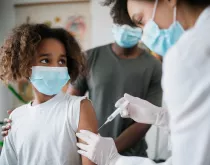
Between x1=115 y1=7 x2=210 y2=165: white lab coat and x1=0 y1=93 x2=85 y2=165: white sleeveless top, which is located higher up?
x1=115 y1=7 x2=210 y2=165: white lab coat

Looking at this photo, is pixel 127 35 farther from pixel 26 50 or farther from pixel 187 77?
pixel 187 77

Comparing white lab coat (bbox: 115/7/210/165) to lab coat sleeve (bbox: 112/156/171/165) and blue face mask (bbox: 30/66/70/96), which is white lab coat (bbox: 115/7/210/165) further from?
blue face mask (bbox: 30/66/70/96)

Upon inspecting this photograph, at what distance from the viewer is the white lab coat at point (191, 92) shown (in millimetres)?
714

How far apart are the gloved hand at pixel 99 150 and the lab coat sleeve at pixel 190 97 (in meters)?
0.39

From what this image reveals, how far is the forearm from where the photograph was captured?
5.35 ft

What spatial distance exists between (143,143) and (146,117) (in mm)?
641

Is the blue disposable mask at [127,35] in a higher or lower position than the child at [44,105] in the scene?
higher

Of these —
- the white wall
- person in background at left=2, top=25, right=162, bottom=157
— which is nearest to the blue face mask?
person in background at left=2, top=25, right=162, bottom=157

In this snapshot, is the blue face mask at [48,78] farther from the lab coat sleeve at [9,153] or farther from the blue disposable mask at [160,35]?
the blue disposable mask at [160,35]

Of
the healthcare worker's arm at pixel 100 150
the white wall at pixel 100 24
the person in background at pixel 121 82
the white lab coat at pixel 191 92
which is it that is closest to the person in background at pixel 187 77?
the white lab coat at pixel 191 92

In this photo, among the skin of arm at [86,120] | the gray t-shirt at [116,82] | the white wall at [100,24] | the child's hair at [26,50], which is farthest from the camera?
the white wall at [100,24]

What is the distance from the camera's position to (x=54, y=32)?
141 cm

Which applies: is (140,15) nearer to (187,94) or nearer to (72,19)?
(187,94)

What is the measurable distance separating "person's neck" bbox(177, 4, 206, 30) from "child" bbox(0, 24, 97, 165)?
2.03 ft
